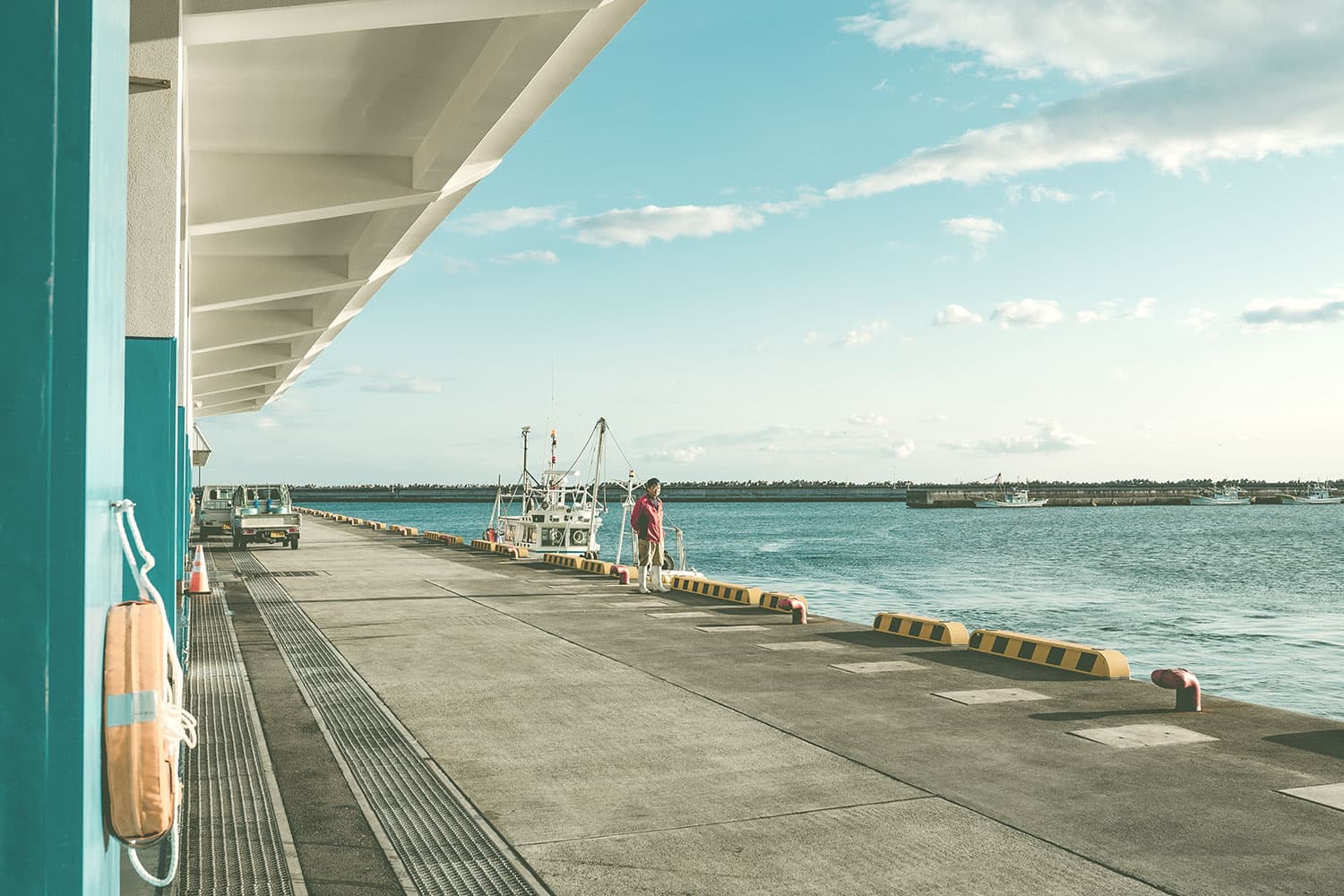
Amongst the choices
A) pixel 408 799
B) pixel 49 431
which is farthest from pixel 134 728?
pixel 408 799

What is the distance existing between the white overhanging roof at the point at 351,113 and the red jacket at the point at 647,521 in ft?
19.0

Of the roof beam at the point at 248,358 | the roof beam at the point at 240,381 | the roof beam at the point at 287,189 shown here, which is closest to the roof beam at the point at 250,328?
the roof beam at the point at 248,358

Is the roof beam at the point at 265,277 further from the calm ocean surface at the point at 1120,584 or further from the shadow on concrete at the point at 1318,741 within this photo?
the calm ocean surface at the point at 1120,584

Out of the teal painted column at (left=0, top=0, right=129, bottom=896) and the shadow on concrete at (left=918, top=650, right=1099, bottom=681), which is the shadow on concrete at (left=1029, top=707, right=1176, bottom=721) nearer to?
the shadow on concrete at (left=918, top=650, right=1099, bottom=681)

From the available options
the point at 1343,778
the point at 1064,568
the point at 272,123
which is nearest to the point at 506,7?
the point at 272,123

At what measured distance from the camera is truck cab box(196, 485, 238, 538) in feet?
115

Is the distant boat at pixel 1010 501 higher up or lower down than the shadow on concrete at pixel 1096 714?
lower down

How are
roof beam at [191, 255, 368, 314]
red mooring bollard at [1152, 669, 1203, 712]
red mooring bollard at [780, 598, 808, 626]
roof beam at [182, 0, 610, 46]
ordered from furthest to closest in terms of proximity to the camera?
roof beam at [191, 255, 368, 314]
red mooring bollard at [780, 598, 808, 626]
red mooring bollard at [1152, 669, 1203, 712]
roof beam at [182, 0, 610, 46]

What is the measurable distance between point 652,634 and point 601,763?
6.22 m

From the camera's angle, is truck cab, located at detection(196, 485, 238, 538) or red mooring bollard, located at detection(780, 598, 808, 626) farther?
truck cab, located at detection(196, 485, 238, 538)

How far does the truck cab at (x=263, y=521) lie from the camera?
32438 mm

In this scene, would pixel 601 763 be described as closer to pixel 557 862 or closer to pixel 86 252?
pixel 557 862

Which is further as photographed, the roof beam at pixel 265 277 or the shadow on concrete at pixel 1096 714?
the roof beam at pixel 265 277

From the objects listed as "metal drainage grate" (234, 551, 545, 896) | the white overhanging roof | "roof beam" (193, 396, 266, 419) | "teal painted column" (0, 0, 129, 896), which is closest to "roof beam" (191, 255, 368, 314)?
the white overhanging roof
